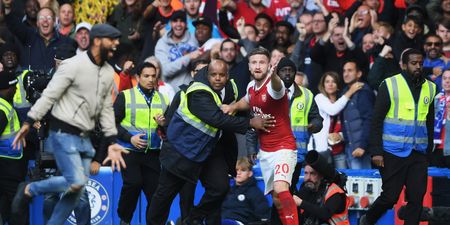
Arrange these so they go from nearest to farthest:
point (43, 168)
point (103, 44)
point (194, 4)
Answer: point (103, 44), point (43, 168), point (194, 4)

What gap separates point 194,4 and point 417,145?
5889mm

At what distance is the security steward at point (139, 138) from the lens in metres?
14.6

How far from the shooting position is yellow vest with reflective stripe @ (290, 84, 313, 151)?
582 inches

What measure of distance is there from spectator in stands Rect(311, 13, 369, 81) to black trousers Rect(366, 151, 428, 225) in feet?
12.2

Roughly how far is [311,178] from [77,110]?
3.25 m

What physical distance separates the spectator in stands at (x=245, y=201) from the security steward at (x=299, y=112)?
656 millimetres

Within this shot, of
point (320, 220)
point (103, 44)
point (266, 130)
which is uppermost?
point (103, 44)

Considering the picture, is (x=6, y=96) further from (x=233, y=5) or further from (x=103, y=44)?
(x=233, y=5)

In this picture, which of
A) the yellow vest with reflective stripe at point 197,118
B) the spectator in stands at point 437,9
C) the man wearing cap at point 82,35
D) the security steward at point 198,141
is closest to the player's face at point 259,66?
the security steward at point 198,141

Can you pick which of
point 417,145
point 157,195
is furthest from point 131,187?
point 417,145

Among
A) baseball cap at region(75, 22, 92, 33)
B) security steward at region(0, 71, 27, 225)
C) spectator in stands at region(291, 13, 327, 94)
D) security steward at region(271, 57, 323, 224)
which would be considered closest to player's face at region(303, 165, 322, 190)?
security steward at region(271, 57, 323, 224)

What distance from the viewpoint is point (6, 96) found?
14.9 metres

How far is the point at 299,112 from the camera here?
14.9 meters

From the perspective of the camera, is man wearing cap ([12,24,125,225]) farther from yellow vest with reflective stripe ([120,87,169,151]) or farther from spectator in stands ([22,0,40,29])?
spectator in stands ([22,0,40,29])
